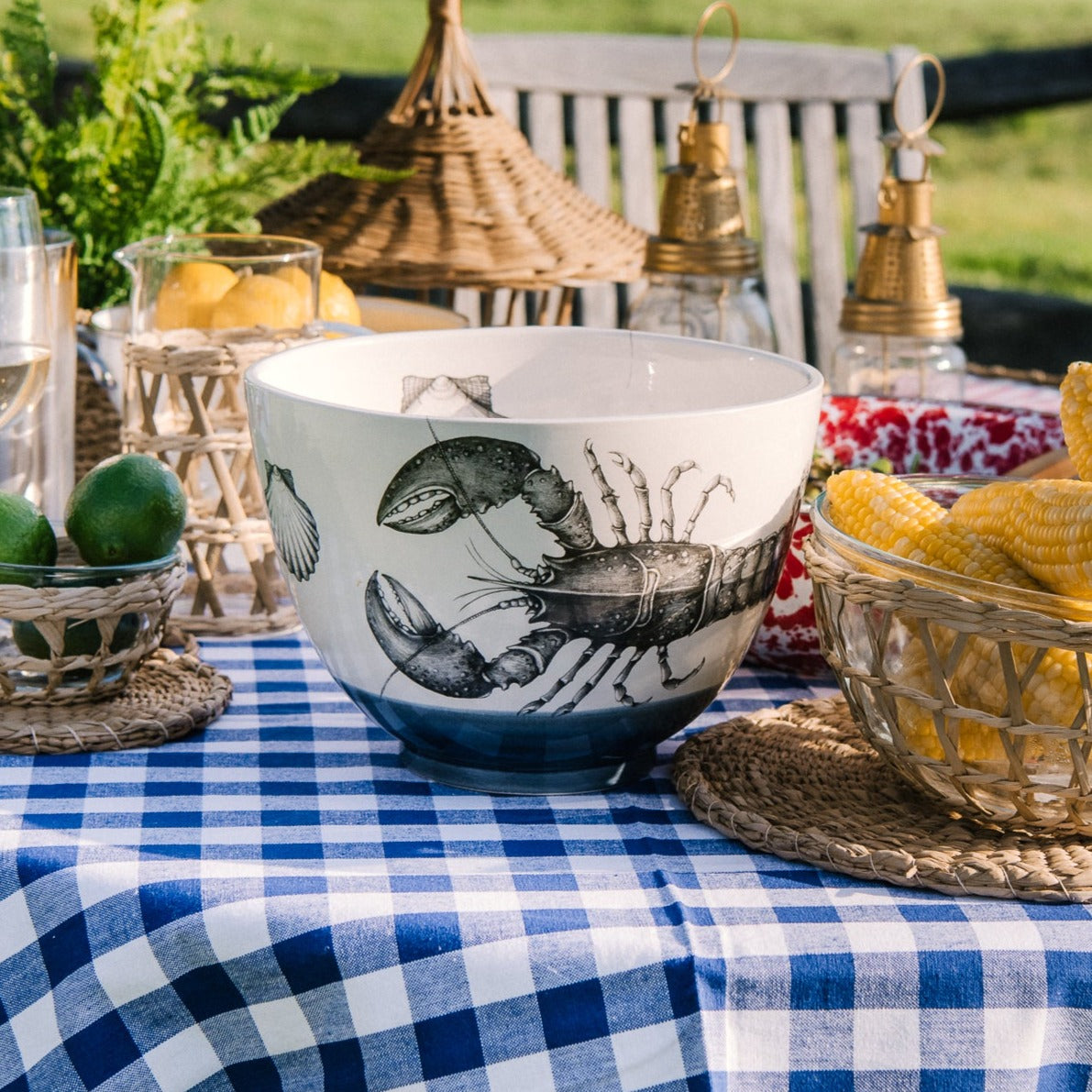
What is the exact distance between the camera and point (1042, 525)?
51 cm

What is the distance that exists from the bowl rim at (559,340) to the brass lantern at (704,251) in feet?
1.14

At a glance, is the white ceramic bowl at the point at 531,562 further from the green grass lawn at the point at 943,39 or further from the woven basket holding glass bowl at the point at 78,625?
the green grass lawn at the point at 943,39

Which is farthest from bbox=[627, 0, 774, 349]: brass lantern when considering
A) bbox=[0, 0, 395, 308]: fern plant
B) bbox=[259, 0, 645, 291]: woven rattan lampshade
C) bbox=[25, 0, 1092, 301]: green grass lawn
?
bbox=[25, 0, 1092, 301]: green grass lawn

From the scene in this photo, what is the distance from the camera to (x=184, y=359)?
0.77 metres

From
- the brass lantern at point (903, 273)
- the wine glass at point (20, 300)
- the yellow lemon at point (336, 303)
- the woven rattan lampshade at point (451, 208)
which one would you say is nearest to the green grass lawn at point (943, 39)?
the woven rattan lampshade at point (451, 208)

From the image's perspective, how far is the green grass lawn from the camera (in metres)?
5.76

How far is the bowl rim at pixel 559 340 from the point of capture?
0.53 meters

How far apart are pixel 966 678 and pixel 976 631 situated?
0.03m

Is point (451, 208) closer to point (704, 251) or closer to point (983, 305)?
point (704, 251)

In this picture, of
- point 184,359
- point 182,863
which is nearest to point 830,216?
point 184,359

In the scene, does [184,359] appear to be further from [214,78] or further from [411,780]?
[214,78]

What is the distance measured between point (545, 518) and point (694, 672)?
10 centimetres

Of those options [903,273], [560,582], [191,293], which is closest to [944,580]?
[560,582]

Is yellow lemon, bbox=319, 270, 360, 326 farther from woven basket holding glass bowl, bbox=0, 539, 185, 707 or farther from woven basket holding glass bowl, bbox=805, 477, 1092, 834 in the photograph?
woven basket holding glass bowl, bbox=805, 477, 1092, 834
